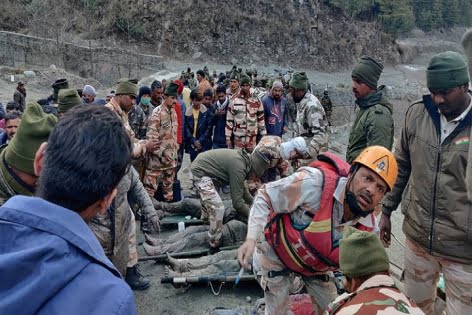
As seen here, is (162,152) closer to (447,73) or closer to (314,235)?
(314,235)

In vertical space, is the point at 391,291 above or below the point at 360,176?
below

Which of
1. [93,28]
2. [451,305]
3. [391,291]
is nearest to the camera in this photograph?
[391,291]

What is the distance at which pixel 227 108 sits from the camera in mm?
7480

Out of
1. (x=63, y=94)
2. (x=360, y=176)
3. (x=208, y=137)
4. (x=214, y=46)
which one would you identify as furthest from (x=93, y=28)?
(x=360, y=176)

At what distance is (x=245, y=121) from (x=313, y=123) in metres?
1.64

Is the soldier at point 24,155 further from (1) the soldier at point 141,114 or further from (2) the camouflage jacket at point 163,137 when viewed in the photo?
(1) the soldier at point 141,114

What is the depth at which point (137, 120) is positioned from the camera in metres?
7.21

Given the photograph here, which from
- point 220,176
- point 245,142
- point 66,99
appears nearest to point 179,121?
point 245,142

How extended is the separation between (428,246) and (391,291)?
4.03ft

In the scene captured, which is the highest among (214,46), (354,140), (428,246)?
(354,140)

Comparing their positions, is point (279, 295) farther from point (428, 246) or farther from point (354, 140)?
point (354, 140)

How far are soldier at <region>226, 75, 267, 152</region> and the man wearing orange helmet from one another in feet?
13.5

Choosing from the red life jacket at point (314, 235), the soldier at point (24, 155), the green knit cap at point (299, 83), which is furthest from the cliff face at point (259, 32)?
the soldier at point (24, 155)

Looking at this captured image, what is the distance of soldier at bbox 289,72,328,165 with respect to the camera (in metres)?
5.76
